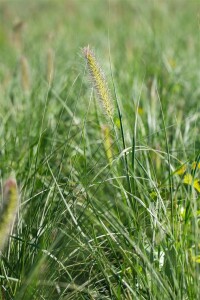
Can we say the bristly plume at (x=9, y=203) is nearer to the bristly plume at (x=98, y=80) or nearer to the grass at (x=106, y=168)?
the grass at (x=106, y=168)

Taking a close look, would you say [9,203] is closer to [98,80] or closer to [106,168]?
[98,80]

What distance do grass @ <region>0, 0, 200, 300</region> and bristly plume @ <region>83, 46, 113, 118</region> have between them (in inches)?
1.3

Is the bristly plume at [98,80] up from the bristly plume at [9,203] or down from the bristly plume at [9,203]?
up

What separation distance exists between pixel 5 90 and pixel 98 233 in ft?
6.16

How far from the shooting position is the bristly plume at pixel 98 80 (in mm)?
1906

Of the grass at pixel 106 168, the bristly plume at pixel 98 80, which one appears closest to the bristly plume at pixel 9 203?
the grass at pixel 106 168

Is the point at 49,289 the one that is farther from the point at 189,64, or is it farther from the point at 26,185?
the point at 189,64

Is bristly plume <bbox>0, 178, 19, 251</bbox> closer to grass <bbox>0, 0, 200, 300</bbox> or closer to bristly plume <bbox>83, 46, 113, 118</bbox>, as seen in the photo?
grass <bbox>0, 0, 200, 300</bbox>

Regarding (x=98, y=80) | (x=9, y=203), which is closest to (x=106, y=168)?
(x=98, y=80)

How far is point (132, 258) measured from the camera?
193cm

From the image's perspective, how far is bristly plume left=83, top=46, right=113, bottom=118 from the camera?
75.0 inches

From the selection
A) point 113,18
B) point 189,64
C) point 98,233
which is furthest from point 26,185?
point 113,18

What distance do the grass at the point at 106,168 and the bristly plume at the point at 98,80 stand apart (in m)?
0.03

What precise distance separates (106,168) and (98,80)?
73 centimetres
